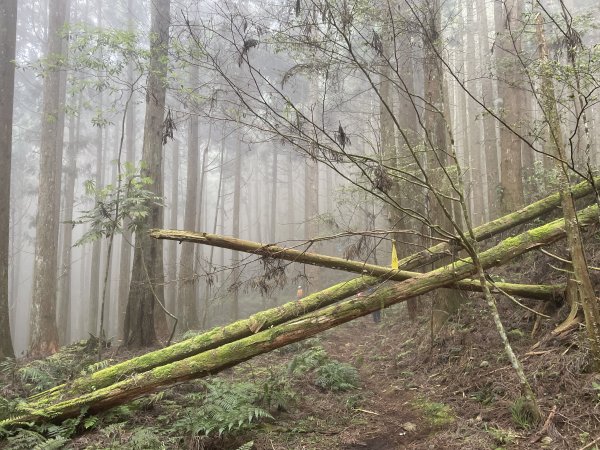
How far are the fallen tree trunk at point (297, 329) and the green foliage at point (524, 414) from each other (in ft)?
4.82

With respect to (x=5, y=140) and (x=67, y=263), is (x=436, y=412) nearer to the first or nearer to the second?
(x=5, y=140)

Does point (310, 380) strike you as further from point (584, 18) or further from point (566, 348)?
point (584, 18)

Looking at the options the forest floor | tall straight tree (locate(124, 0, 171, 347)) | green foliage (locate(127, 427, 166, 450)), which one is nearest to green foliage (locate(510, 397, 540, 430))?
the forest floor

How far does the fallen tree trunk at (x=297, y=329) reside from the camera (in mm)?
5051

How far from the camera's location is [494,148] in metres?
15.9

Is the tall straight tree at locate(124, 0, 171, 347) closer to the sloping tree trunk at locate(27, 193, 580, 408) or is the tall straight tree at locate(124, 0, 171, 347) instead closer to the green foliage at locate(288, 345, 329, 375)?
the sloping tree trunk at locate(27, 193, 580, 408)

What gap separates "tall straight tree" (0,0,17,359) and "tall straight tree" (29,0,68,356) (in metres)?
1.04

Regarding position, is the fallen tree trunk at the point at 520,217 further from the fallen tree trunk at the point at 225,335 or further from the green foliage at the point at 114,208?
the green foliage at the point at 114,208

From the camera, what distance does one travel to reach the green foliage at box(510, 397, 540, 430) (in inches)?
163

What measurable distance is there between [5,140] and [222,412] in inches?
326

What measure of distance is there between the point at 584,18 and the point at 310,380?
835 centimetres

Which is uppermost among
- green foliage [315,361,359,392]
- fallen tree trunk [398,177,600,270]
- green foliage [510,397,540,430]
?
fallen tree trunk [398,177,600,270]

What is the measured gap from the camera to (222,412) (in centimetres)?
480

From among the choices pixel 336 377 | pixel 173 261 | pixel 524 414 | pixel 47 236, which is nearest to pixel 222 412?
pixel 336 377
